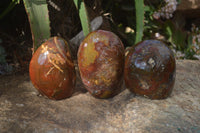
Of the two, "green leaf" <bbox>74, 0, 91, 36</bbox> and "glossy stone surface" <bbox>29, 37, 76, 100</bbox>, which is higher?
"green leaf" <bbox>74, 0, 91, 36</bbox>

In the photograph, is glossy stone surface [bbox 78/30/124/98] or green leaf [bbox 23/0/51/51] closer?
glossy stone surface [bbox 78/30/124/98]

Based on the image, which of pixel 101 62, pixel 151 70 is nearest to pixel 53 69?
pixel 101 62

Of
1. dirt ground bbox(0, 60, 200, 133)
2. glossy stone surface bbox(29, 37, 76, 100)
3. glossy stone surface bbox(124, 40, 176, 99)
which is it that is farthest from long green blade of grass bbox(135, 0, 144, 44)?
glossy stone surface bbox(29, 37, 76, 100)

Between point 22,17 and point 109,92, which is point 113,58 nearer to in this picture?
point 109,92

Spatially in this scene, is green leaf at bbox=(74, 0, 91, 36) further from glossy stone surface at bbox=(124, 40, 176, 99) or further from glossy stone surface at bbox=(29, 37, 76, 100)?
glossy stone surface at bbox=(124, 40, 176, 99)

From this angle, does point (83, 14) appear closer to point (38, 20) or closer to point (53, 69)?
point (38, 20)

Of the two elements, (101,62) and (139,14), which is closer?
(101,62)
